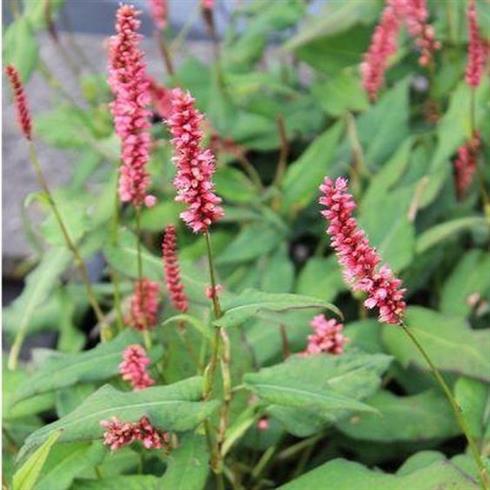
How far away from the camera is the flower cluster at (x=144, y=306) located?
1.38 m

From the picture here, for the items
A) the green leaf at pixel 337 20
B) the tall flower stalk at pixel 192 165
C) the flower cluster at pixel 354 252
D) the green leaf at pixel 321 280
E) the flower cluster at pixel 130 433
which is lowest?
the green leaf at pixel 321 280

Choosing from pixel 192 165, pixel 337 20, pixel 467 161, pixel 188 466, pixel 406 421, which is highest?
pixel 192 165

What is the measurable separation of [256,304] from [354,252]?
0.60 ft

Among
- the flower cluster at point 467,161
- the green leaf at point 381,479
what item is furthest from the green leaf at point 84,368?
the flower cluster at point 467,161

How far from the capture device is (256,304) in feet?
3.52

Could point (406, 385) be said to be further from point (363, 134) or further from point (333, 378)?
point (363, 134)

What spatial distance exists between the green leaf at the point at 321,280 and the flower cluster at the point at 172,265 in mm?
517

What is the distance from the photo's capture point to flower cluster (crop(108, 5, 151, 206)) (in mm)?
1070

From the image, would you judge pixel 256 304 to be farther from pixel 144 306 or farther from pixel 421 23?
pixel 421 23

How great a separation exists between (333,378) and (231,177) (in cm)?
66

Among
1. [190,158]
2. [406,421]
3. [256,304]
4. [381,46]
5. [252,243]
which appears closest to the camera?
[190,158]

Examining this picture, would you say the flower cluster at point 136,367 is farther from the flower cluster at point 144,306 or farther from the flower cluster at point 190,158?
the flower cluster at point 190,158

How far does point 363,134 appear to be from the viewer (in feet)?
6.46

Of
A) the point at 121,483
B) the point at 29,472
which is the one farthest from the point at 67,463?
the point at 29,472
